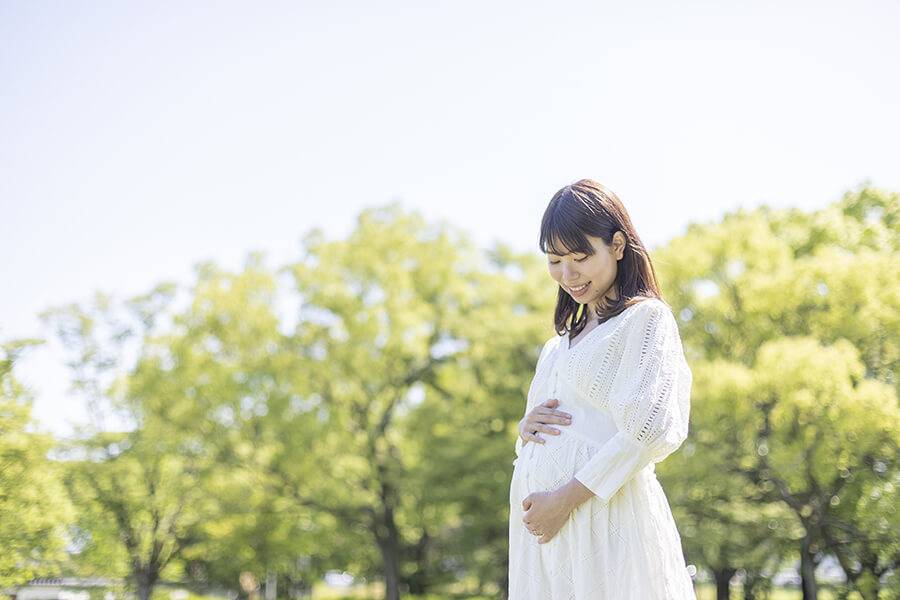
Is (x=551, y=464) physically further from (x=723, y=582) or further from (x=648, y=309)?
(x=723, y=582)

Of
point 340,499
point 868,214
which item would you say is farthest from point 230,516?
point 868,214

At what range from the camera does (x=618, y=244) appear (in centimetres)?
192

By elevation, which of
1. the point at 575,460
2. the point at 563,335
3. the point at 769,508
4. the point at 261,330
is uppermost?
the point at 261,330

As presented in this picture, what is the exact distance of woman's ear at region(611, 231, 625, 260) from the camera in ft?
6.25

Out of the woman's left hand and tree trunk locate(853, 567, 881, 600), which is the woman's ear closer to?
the woman's left hand

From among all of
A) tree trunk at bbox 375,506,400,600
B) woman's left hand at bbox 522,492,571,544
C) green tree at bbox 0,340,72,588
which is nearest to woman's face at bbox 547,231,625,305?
woman's left hand at bbox 522,492,571,544

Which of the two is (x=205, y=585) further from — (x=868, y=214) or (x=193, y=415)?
(x=868, y=214)

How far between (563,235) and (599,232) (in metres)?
0.09

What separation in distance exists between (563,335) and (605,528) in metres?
0.60

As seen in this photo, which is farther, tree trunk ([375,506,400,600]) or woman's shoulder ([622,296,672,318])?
tree trunk ([375,506,400,600])

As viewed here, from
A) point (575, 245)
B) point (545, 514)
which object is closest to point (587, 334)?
point (575, 245)

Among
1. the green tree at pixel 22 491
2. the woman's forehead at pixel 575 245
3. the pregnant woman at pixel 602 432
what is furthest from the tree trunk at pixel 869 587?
the woman's forehead at pixel 575 245

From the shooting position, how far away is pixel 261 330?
58.6 ft

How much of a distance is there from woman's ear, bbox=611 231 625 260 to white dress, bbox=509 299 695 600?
0.50ft
